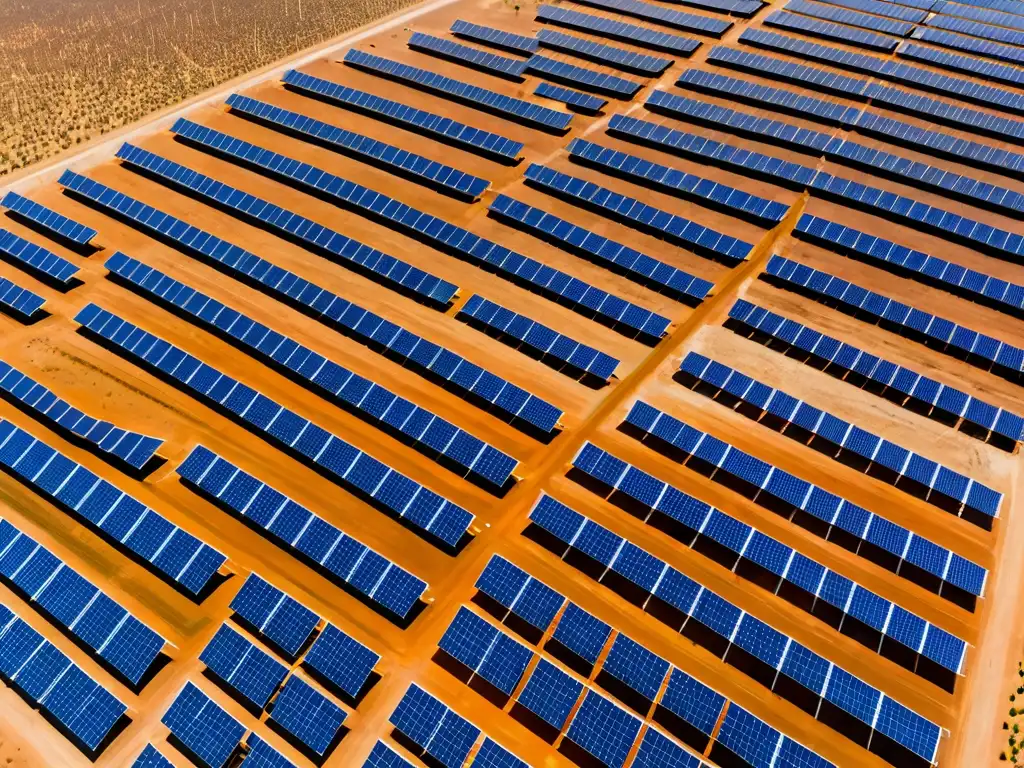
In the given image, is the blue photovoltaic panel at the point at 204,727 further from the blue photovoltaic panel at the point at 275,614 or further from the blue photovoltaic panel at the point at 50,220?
the blue photovoltaic panel at the point at 50,220

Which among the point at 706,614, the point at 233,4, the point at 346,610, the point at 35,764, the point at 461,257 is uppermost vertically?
the point at 233,4

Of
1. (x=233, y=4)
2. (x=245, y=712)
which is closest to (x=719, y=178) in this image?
(x=245, y=712)

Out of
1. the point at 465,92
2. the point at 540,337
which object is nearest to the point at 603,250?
the point at 540,337

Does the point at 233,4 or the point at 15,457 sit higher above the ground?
the point at 233,4

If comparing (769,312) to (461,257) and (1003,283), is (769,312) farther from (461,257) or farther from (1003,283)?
(461,257)

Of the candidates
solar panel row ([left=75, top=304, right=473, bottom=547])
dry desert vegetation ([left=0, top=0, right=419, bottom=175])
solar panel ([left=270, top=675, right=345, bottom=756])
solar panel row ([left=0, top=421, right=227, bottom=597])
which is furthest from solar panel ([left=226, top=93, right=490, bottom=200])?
solar panel ([left=270, top=675, right=345, bottom=756])

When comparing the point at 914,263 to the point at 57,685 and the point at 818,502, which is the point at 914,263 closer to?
the point at 818,502

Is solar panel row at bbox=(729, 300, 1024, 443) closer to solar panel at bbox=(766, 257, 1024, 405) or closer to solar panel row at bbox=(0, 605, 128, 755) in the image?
solar panel at bbox=(766, 257, 1024, 405)
